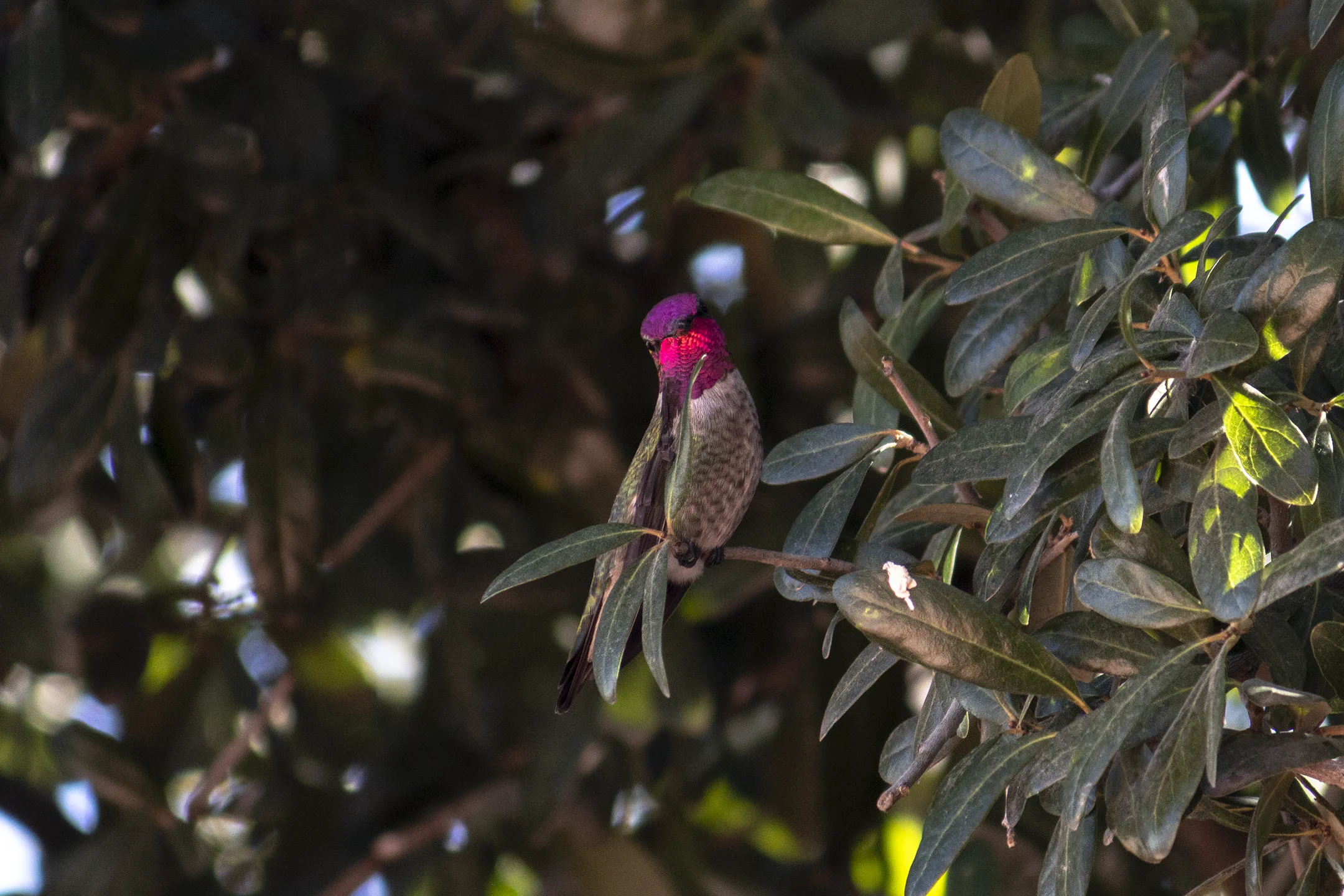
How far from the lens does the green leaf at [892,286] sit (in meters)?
1.69

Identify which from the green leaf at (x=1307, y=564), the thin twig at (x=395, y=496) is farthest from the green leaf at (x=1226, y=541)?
the thin twig at (x=395, y=496)

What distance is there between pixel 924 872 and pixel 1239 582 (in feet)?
1.27

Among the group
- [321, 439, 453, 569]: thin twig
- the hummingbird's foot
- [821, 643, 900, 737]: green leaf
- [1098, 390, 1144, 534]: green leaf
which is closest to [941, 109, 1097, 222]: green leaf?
[1098, 390, 1144, 534]: green leaf

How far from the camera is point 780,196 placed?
1.71 meters

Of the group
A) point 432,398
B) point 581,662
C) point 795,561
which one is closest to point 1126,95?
point 795,561

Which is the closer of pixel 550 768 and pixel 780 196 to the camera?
pixel 780 196

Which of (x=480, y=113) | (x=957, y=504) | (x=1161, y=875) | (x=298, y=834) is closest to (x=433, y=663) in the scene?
(x=298, y=834)

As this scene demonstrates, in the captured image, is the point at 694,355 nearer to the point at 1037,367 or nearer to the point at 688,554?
the point at 688,554

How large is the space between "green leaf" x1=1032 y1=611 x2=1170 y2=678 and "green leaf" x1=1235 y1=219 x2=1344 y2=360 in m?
0.27

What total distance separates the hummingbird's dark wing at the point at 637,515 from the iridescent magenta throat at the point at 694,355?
7 centimetres

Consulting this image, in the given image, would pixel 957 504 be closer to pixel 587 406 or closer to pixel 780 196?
pixel 780 196

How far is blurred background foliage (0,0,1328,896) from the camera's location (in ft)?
9.41

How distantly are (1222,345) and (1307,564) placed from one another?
0.18 meters

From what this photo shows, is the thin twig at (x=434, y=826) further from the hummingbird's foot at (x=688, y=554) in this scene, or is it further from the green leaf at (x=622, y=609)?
the green leaf at (x=622, y=609)
